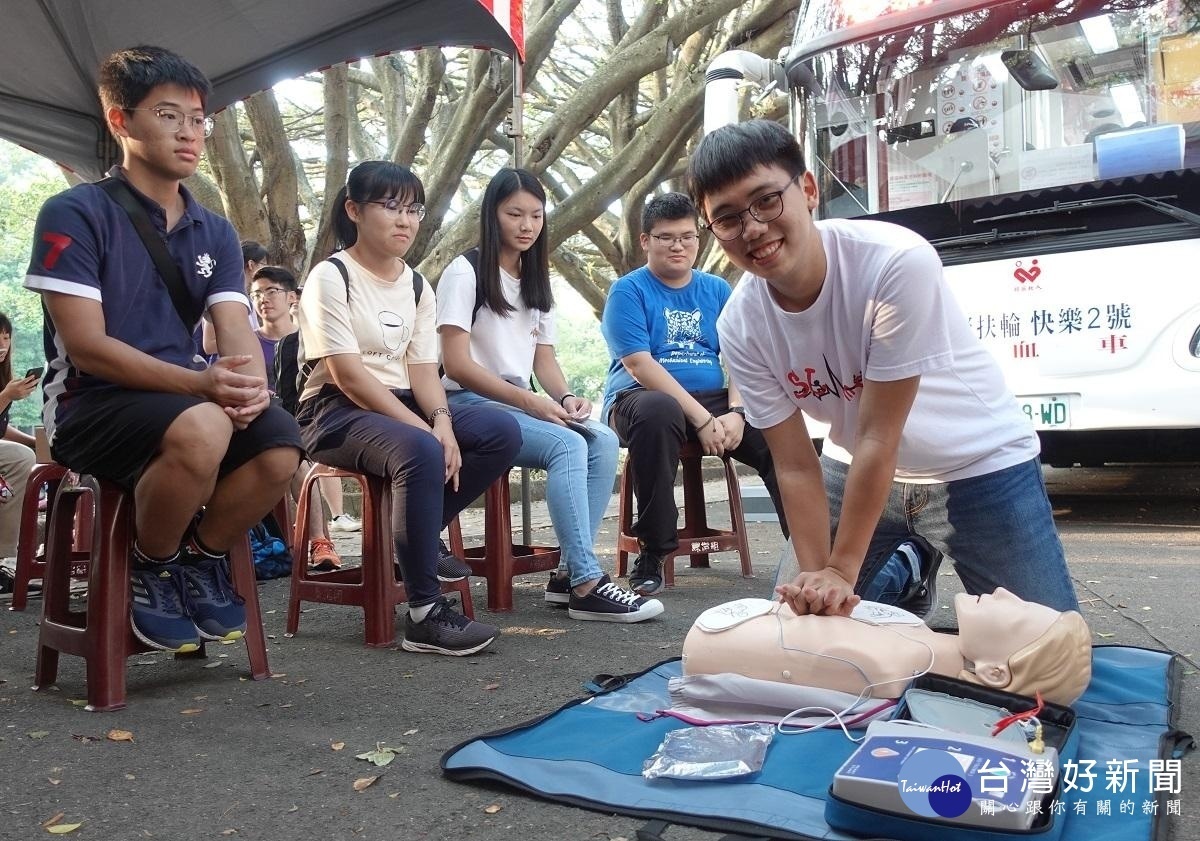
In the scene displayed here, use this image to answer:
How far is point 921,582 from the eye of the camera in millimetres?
3439

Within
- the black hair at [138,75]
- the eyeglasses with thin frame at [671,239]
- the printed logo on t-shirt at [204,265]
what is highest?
the black hair at [138,75]

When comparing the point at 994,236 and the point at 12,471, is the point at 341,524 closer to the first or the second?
the point at 12,471

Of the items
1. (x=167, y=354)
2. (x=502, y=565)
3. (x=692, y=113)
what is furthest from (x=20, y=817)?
(x=692, y=113)

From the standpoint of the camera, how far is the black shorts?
2662 millimetres

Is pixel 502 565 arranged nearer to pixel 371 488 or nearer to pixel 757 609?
pixel 371 488

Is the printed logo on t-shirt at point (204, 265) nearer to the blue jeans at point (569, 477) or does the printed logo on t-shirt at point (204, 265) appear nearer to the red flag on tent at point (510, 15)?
the blue jeans at point (569, 477)

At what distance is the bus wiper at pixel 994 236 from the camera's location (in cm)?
557

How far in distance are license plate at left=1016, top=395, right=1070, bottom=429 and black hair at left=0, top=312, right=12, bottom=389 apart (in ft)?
16.6

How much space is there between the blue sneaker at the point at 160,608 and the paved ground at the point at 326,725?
15 cm

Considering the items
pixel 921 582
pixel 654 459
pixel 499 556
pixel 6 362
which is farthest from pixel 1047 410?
pixel 6 362

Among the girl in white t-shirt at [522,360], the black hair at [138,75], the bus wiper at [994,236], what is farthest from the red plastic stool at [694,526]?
the black hair at [138,75]

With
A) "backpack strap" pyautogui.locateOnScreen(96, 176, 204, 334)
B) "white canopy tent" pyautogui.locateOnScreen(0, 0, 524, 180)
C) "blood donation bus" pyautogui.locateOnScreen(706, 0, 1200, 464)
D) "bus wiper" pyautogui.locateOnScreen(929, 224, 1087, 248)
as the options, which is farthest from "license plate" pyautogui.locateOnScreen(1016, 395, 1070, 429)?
"backpack strap" pyautogui.locateOnScreen(96, 176, 204, 334)

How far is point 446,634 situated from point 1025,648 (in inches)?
66.3

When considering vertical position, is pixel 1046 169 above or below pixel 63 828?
above
